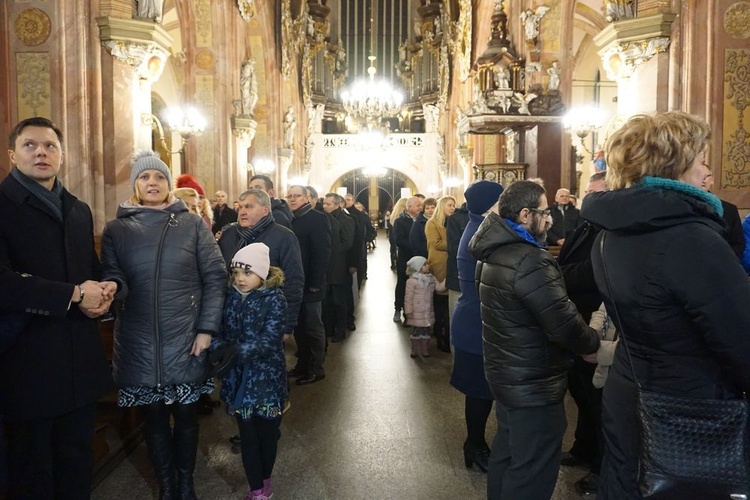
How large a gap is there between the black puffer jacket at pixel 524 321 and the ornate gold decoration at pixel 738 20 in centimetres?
543

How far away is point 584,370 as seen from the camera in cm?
354

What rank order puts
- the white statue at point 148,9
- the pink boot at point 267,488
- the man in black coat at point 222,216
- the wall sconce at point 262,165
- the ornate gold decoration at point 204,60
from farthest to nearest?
the wall sconce at point 262,165 < the ornate gold decoration at point 204,60 < the man in black coat at point 222,216 < the white statue at point 148,9 < the pink boot at point 267,488

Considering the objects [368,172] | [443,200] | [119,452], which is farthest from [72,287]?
[368,172]

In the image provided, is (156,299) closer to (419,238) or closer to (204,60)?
(419,238)

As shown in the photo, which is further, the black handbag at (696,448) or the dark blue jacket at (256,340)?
the dark blue jacket at (256,340)

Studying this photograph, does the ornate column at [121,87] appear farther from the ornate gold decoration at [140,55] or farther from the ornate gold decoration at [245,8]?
the ornate gold decoration at [245,8]

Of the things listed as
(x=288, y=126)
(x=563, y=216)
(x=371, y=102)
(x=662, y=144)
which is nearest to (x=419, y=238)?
(x=563, y=216)

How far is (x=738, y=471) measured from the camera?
1.50 metres

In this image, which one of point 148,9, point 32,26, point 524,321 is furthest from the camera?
point 148,9

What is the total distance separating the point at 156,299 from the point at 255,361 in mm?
611

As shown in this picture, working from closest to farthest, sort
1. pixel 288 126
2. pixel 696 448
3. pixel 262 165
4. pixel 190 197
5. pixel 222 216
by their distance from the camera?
1. pixel 696 448
2. pixel 190 197
3. pixel 222 216
4. pixel 262 165
5. pixel 288 126

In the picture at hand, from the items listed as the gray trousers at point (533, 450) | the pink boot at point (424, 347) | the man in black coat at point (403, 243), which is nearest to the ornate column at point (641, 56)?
the man in black coat at point (403, 243)

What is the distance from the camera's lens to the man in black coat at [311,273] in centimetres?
549

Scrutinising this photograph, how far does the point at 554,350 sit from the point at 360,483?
161 centimetres
